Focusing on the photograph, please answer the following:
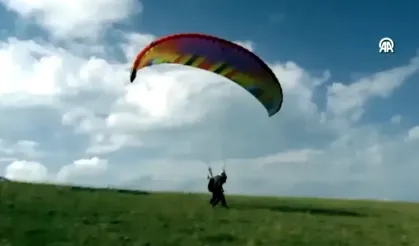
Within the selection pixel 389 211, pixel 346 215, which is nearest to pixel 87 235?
pixel 346 215

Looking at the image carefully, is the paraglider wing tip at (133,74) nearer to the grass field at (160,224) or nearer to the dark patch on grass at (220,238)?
the grass field at (160,224)

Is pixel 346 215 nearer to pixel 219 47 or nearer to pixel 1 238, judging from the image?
pixel 219 47

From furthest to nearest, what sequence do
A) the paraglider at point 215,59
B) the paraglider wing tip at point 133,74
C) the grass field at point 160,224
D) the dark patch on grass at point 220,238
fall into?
the paraglider at point 215,59, the paraglider wing tip at point 133,74, the dark patch on grass at point 220,238, the grass field at point 160,224

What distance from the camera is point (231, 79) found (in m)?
28.1

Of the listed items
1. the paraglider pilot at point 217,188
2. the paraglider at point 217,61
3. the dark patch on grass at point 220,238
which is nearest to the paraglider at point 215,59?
the paraglider at point 217,61

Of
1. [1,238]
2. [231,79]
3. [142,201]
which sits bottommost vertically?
[1,238]

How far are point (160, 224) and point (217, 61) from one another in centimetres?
889

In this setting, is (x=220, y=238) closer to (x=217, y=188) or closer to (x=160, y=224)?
(x=160, y=224)

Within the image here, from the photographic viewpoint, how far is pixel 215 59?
26.9 m

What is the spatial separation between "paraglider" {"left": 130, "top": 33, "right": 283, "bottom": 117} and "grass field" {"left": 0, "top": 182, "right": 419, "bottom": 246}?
581cm

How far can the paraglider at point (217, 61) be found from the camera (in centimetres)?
2611

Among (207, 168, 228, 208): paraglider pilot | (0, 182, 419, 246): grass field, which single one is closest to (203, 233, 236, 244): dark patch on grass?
(0, 182, 419, 246): grass field

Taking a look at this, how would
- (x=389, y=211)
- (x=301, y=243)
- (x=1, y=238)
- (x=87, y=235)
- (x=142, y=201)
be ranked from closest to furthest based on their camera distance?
(x=1, y=238), (x=87, y=235), (x=301, y=243), (x=142, y=201), (x=389, y=211)

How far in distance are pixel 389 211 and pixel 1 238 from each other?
78.9 ft
